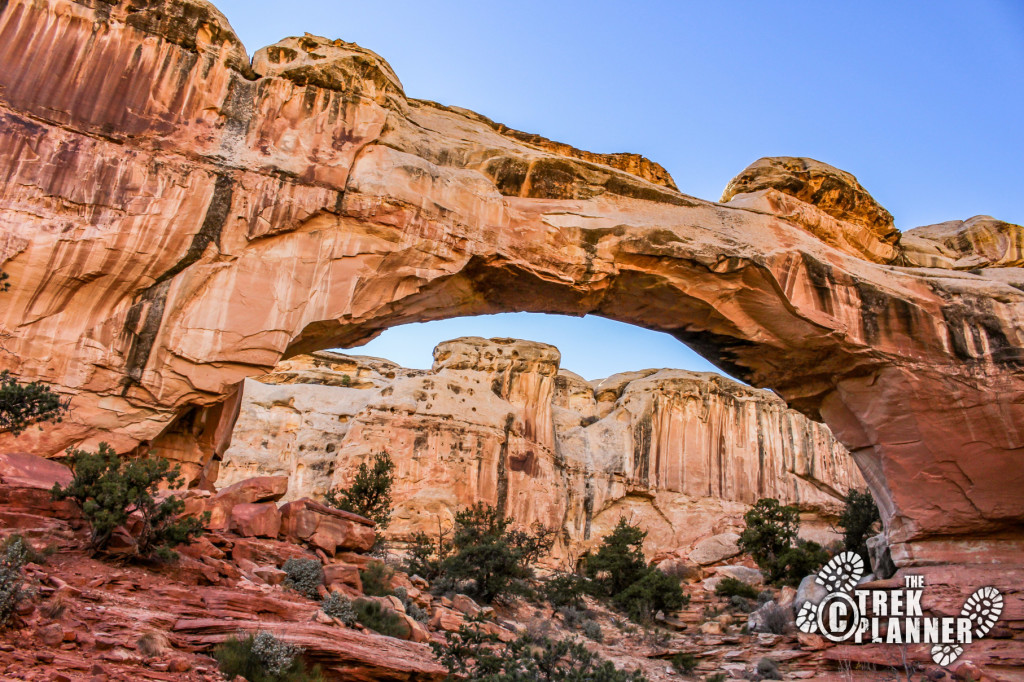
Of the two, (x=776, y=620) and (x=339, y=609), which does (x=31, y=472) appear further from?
(x=776, y=620)

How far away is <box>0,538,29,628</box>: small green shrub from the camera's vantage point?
5.24m

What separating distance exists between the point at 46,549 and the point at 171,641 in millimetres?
1989

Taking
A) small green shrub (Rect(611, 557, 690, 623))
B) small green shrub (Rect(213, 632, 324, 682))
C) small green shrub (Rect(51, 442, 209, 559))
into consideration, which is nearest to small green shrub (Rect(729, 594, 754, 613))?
small green shrub (Rect(611, 557, 690, 623))

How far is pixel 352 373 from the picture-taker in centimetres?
3553

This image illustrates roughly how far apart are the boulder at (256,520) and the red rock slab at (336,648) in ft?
10.2

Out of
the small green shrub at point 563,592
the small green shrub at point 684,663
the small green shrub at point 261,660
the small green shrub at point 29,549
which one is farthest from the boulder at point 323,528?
the small green shrub at point 563,592

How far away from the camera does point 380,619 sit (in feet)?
28.5

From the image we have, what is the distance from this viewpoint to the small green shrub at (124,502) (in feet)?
25.5

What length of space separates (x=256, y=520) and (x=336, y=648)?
3859 millimetres

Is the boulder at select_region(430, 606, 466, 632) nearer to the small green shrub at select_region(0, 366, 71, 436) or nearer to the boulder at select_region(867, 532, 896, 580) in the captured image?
the small green shrub at select_region(0, 366, 71, 436)

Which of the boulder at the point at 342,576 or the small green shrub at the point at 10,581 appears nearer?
the small green shrub at the point at 10,581

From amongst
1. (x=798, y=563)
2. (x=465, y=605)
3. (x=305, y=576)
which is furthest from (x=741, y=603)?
(x=305, y=576)
